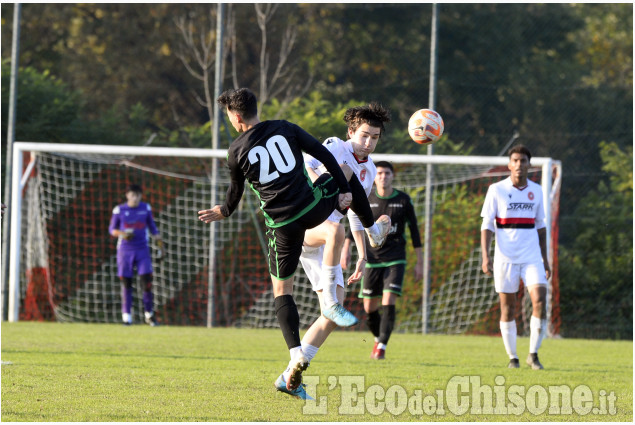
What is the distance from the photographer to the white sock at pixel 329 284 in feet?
21.1

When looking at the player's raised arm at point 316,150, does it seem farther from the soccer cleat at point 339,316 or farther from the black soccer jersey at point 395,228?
the black soccer jersey at point 395,228

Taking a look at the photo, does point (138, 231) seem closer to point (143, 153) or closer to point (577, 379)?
point (143, 153)

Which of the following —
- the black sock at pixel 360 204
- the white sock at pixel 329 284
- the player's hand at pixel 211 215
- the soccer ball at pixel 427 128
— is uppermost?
the soccer ball at pixel 427 128

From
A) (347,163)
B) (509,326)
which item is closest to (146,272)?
(509,326)

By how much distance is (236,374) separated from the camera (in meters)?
8.09

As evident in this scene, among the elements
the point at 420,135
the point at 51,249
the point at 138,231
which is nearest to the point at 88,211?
the point at 51,249

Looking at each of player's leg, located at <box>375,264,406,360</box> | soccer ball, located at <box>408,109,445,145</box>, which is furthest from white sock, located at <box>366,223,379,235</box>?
player's leg, located at <box>375,264,406,360</box>

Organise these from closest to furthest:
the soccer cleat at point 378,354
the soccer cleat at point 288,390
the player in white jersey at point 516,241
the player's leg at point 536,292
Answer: the soccer cleat at point 288,390, the player's leg at point 536,292, the player in white jersey at point 516,241, the soccer cleat at point 378,354

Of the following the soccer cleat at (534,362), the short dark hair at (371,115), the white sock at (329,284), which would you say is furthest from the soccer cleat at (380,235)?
the soccer cleat at (534,362)

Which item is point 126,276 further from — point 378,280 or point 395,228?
point 395,228

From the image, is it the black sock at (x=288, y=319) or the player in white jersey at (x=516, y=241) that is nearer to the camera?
the black sock at (x=288, y=319)

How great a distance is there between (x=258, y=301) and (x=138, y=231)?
2.43 metres

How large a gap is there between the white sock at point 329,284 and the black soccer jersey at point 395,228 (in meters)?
3.77

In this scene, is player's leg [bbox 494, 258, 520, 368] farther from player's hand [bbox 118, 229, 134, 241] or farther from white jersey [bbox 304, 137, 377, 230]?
player's hand [bbox 118, 229, 134, 241]
